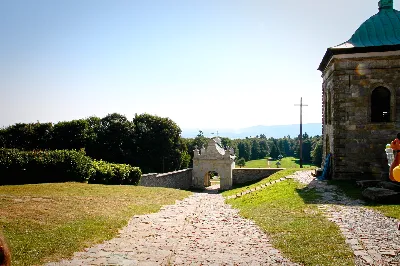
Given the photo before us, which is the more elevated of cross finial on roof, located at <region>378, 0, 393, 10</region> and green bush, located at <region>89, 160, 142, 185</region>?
cross finial on roof, located at <region>378, 0, 393, 10</region>

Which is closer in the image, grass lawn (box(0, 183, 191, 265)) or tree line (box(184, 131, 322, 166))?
grass lawn (box(0, 183, 191, 265))

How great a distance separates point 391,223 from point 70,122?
40339 mm

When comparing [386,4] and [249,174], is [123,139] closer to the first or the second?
[249,174]

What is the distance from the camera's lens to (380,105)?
2109cm

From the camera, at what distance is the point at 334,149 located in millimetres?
21312

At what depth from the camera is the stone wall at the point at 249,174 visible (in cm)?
3691

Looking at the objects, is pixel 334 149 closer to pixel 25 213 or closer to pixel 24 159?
pixel 25 213

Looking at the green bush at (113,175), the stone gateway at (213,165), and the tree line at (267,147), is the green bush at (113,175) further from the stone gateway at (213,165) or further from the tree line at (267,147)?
the tree line at (267,147)

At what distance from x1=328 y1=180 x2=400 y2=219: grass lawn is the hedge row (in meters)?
17.5

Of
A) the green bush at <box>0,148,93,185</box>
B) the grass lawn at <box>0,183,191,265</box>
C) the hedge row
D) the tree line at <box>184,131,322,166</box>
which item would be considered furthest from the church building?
the tree line at <box>184,131,322,166</box>

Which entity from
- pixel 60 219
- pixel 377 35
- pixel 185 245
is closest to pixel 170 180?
pixel 377 35

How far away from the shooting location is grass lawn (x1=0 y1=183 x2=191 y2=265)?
28.5 feet

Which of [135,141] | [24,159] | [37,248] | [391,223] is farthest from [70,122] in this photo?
[391,223]

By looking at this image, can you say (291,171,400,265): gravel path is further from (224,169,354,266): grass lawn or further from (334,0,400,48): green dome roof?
(334,0,400,48): green dome roof
